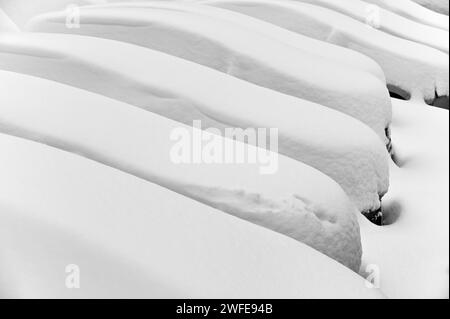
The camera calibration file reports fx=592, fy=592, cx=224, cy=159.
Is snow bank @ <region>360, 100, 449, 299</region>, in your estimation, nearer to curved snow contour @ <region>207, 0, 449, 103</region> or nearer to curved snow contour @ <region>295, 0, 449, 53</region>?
curved snow contour @ <region>207, 0, 449, 103</region>

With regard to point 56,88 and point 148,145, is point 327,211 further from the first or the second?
point 56,88

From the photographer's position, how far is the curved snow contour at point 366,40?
1.34m

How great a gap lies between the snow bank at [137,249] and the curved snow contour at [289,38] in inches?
24.0

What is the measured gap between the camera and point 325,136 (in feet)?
3.04

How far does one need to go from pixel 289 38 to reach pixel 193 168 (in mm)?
615

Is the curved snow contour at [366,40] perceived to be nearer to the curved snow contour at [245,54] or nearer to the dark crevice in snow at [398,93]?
the dark crevice in snow at [398,93]

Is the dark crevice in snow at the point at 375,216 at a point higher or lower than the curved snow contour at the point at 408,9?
lower

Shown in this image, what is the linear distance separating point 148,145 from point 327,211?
266 millimetres

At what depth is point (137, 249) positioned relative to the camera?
67 cm

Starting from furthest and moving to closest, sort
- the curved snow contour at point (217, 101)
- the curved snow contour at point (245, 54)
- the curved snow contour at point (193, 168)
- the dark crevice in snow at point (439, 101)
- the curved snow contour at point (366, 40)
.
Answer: the curved snow contour at point (366, 40)
the dark crevice in snow at point (439, 101)
the curved snow contour at point (245, 54)
the curved snow contour at point (217, 101)
the curved snow contour at point (193, 168)

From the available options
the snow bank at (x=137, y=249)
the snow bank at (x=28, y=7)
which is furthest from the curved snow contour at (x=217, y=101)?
A: the snow bank at (x=28, y=7)

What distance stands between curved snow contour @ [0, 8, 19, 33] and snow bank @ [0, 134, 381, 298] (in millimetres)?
745

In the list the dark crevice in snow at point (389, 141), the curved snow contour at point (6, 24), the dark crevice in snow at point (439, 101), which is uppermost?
the curved snow contour at point (6, 24)

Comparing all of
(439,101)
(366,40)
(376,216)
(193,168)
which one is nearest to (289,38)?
(366,40)
